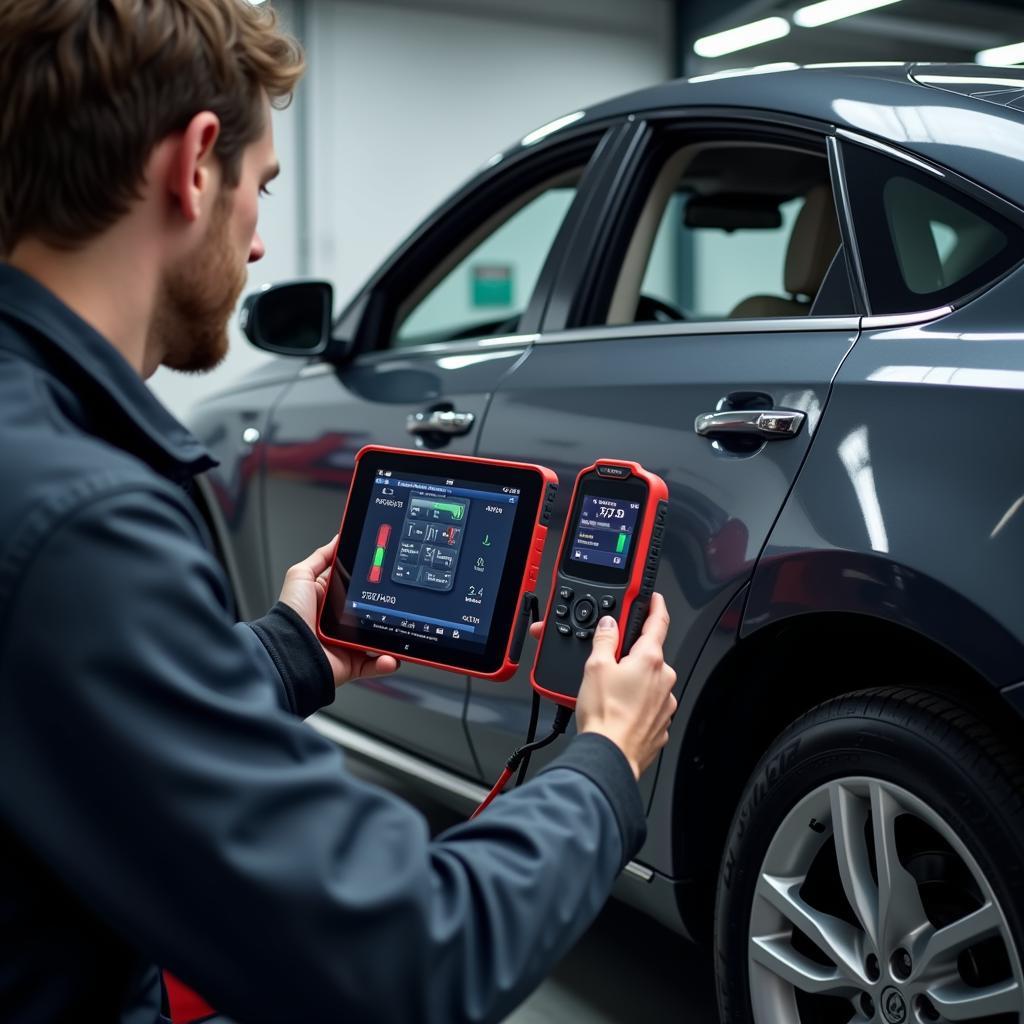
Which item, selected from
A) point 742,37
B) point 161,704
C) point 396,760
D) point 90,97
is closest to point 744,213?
point 396,760

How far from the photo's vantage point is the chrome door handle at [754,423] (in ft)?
5.15

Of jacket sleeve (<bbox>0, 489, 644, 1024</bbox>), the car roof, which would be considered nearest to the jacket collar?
jacket sleeve (<bbox>0, 489, 644, 1024</bbox>)

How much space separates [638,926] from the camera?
8.20 ft

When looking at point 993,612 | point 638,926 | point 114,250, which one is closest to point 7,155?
point 114,250

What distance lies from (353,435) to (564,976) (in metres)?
1.06

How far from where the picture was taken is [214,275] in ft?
3.10

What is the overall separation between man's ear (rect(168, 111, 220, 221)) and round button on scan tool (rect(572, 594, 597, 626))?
23.8 inches

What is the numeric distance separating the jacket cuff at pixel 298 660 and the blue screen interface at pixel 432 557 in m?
0.11

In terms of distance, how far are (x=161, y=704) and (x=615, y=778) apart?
364mm

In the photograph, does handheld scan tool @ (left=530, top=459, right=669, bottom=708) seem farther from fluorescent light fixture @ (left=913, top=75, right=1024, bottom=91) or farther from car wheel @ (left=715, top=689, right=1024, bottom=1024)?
fluorescent light fixture @ (left=913, top=75, right=1024, bottom=91)

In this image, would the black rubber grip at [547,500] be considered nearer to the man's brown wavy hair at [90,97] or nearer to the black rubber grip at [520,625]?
the black rubber grip at [520,625]

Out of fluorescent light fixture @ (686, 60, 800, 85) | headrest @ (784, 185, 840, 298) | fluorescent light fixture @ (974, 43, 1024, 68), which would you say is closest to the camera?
fluorescent light fixture @ (686, 60, 800, 85)

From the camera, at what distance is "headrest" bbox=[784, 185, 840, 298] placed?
6.74 ft

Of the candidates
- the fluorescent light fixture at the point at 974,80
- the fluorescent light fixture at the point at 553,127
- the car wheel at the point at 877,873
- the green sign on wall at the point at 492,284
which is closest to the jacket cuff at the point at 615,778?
the car wheel at the point at 877,873
